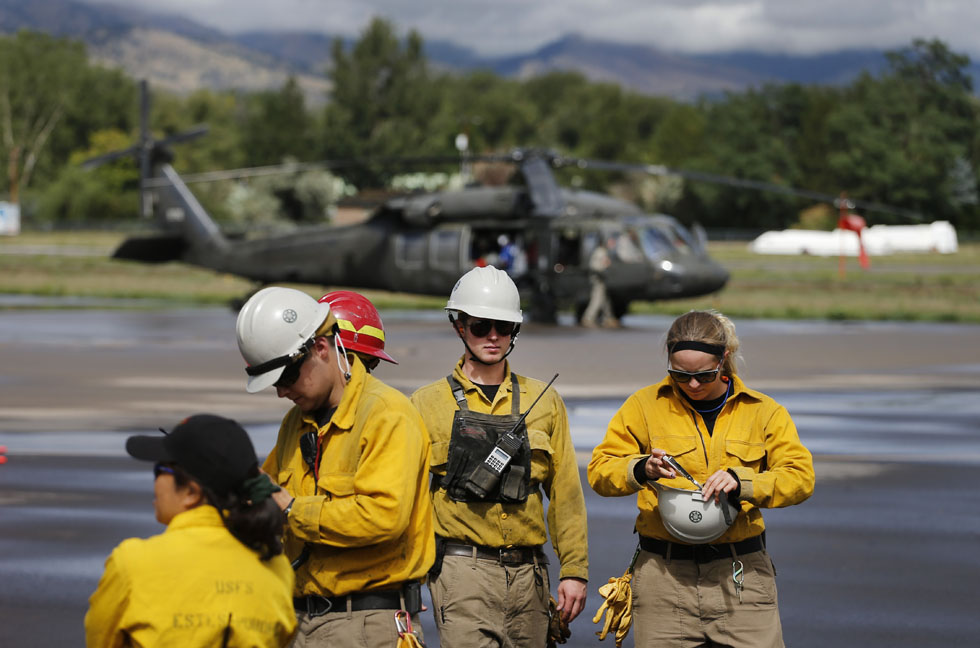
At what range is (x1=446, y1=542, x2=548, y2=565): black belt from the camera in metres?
4.52

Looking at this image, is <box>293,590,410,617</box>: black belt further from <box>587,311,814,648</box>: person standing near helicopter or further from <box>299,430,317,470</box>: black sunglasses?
<box>587,311,814,648</box>: person standing near helicopter

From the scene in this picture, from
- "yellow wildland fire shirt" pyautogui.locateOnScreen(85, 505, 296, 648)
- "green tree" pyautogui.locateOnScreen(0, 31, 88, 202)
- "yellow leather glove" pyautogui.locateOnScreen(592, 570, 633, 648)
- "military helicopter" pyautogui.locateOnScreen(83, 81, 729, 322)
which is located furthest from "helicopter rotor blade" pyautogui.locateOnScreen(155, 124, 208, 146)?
"green tree" pyautogui.locateOnScreen(0, 31, 88, 202)

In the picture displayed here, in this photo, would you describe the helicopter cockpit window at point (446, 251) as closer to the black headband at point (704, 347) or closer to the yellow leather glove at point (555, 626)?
the yellow leather glove at point (555, 626)

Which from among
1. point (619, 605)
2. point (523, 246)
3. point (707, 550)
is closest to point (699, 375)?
point (707, 550)

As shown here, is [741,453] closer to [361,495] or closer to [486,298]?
[486,298]

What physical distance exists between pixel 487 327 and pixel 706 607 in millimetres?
1287

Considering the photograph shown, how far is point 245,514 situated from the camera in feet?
9.81

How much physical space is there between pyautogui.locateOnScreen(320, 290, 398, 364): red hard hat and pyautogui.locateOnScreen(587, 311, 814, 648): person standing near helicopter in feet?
3.10

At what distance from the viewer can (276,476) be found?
4.12m

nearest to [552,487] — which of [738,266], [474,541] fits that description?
[474,541]

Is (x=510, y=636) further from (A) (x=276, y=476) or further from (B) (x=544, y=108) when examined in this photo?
(B) (x=544, y=108)

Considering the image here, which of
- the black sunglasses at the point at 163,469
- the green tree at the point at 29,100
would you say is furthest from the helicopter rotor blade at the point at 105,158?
the green tree at the point at 29,100

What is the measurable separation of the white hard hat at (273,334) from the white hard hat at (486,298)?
3.11ft

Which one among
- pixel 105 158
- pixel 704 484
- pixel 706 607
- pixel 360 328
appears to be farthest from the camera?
pixel 105 158
